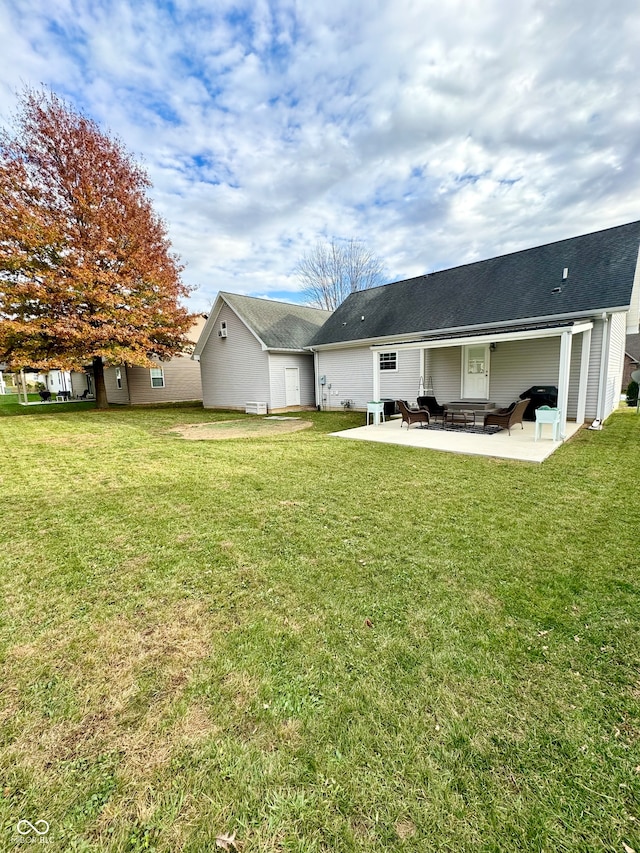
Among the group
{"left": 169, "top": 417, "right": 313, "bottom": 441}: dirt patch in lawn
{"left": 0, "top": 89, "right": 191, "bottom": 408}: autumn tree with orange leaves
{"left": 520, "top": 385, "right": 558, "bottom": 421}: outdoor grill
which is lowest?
{"left": 169, "top": 417, "right": 313, "bottom": 441}: dirt patch in lawn

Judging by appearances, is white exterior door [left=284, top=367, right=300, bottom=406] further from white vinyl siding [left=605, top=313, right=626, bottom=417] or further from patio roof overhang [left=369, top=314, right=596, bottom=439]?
white vinyl siding [left=605, top=313, right=626, bottom=417]

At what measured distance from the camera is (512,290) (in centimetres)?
1220

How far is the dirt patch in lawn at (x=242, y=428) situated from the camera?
1055 cm

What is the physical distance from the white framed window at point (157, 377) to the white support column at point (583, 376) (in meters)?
22.5

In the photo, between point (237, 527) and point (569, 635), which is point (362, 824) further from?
point (237, 527)

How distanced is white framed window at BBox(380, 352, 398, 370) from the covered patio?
4.34 meters

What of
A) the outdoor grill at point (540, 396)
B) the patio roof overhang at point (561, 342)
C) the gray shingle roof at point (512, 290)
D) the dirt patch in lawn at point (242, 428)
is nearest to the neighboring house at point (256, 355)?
the gray shingle roof at point (512, 290)

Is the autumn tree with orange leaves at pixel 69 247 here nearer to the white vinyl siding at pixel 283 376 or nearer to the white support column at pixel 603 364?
the white vinyl siding at pixel 283 376

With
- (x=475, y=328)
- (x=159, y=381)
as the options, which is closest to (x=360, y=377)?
(x=475, y=328)

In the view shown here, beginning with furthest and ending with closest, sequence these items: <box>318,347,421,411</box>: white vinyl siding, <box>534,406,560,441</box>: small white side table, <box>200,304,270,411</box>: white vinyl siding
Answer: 1. <box>200,304,270,411</box>: white vinyl siding
2. <box>318,347,421,411</box>: white vinyl siding
3. <box>534,406,560,441</box>: small white side table

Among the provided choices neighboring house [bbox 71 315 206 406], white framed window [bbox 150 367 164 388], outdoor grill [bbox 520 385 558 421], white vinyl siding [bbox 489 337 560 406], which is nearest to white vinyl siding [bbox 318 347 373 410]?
white vinyl siding [bbox 489 337 560 406]

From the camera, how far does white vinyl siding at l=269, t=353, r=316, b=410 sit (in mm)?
16875

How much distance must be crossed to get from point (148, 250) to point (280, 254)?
35.2 ft

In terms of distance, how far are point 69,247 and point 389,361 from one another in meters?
14.9
